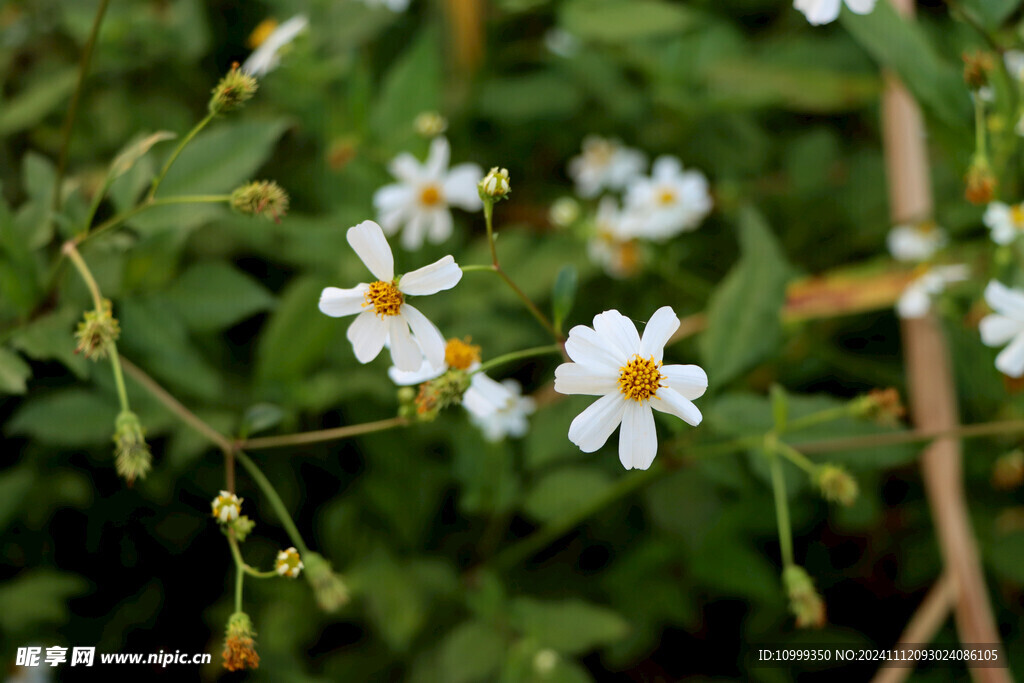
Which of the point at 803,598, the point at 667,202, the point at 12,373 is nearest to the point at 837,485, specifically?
the point at 803,598

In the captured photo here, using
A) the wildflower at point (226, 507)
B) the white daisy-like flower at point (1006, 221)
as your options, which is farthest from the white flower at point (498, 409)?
the white daisy-like flower at point (1006, 221)

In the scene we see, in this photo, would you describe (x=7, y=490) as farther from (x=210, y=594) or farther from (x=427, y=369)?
(x=427, y=369)

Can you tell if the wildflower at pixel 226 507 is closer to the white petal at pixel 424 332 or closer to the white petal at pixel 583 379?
the white petal at pixel 424 332

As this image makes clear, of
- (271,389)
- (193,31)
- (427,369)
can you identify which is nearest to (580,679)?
(427,369)

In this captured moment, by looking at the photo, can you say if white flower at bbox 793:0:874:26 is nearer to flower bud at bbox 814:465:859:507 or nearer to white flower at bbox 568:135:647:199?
flower bud at bbox 814:465:859:507

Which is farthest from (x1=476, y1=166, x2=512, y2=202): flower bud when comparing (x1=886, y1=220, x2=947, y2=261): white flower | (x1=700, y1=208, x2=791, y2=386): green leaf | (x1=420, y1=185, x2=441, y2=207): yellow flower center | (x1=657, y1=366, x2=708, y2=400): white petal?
(x1=886, y1=220, x2=947, y2=261): white flower

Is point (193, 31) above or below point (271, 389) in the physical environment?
above

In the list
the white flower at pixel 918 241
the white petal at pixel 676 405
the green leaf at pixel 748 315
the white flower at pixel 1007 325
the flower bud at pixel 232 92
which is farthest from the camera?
the white flower at pixel 918 241

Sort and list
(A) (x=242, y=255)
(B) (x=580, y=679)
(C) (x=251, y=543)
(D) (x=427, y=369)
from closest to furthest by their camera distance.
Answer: (D) (x=427, y=369), (B) (x=580, y=679), (C) (x=251, y=543), (A) (x=242, y=255)
